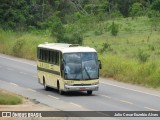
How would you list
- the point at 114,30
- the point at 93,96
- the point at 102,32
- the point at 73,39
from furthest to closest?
1. the point at 102,32
2. the point at 114,30
3. the point at 73,39
4. the point at 93,96

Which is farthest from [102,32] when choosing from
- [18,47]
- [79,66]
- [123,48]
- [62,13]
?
[79,66]

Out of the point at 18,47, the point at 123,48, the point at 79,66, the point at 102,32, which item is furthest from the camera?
the point at 102,32

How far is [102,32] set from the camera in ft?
228

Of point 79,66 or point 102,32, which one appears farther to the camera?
point 102,32

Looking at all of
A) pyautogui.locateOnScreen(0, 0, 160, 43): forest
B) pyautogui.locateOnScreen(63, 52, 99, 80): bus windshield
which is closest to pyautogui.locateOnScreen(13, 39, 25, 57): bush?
pyautogui.locateOnScreen(0, 0, 160, 43): forest

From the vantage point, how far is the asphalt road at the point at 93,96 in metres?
25.1

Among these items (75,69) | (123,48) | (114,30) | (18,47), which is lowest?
(18,47)

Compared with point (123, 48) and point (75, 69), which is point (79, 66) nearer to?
point (75, 69)

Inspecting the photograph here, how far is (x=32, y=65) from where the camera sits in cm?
4644

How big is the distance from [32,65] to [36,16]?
30.3 metres

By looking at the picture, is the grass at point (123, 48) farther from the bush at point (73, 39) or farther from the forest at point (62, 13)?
the forest at point (62, 13)

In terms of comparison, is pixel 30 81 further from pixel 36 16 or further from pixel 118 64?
pixel 36 16

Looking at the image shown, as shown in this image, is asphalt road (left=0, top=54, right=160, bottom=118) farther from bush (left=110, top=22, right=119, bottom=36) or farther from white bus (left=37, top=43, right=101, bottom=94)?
bush (left=110, top=22, right=119, bottom=36)

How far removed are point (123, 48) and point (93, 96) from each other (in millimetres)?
23134
